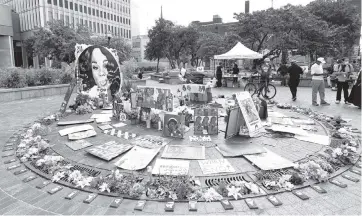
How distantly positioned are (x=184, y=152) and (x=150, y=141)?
970mm

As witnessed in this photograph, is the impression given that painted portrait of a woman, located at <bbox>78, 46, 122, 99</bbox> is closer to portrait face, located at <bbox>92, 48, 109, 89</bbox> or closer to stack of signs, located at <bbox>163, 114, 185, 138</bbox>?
portrait face, located at <bbox>92, 48, 109, 89</bbox>

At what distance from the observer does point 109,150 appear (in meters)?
5.19

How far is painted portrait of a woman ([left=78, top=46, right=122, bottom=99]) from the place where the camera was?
32.6 feet

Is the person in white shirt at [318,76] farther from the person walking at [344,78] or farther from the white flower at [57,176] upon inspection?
the white flower at [57,176]

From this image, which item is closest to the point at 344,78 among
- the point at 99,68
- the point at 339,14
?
the point at 99,68

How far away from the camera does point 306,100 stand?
11.7 meters

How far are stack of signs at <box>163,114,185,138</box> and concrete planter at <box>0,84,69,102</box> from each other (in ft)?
33.0

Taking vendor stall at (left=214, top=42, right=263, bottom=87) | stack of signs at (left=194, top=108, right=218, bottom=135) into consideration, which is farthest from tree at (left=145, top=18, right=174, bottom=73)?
stack of signs at (left=194, top=108, right=218, bottom=135)

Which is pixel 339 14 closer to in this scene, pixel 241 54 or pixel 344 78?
pixel 241 54

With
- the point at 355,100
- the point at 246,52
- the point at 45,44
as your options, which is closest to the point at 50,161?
the point at 355,100

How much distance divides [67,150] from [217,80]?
14104 mm

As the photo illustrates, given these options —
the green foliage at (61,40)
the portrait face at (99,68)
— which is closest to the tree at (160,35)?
the green foliage at (61,40)

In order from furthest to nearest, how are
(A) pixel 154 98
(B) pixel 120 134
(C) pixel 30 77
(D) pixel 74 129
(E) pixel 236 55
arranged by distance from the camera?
(E) pixel 236 55 → (C) pixel 30 77 → (D) pixel 74 129 → (A) pixel 154 98 → (B) pixel 120 134

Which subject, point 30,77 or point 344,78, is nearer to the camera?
point 344,78
